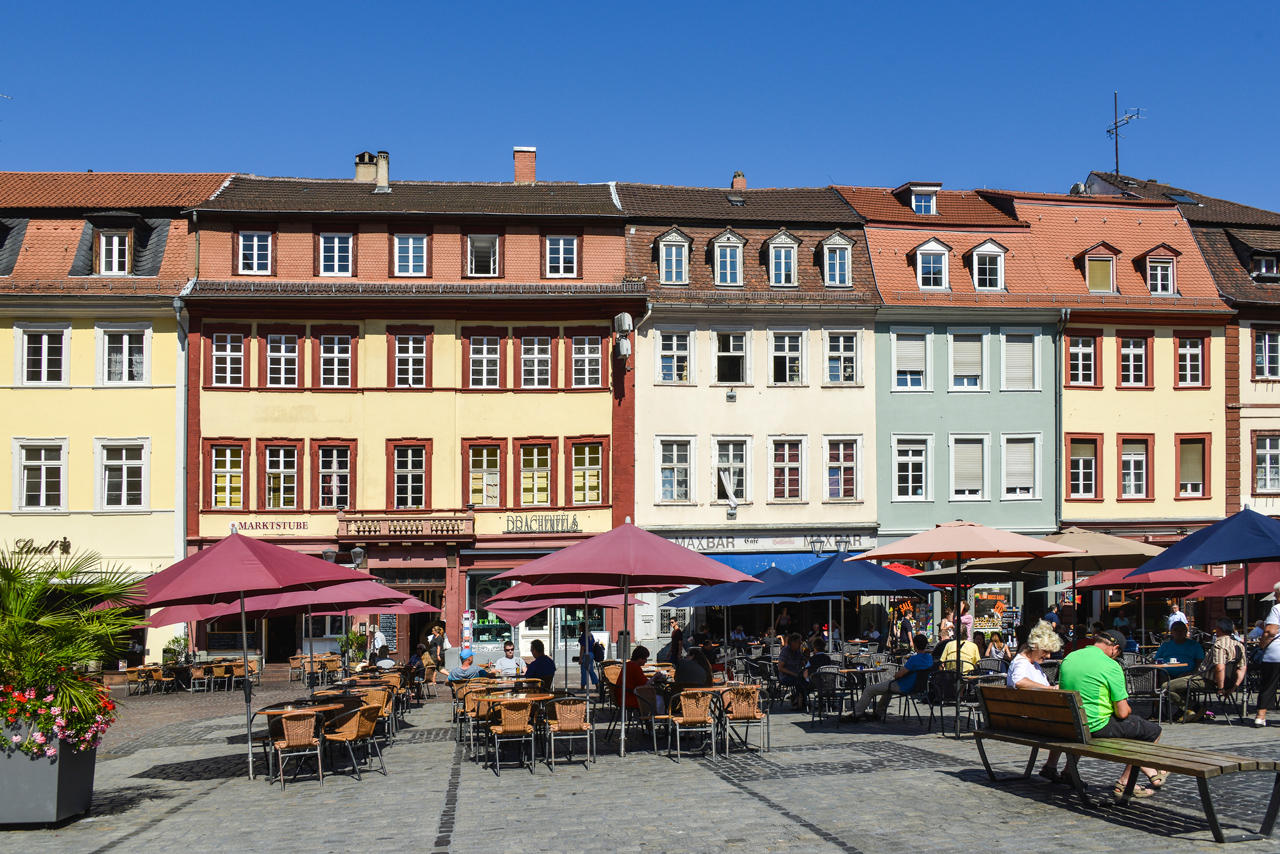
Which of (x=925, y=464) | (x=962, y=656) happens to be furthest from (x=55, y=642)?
(x=925, y=464)

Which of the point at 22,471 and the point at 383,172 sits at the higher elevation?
the point at 383,172

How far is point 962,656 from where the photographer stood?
19.5m

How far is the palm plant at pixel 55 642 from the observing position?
1131 cm

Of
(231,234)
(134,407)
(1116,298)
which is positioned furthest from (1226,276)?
(134,407)

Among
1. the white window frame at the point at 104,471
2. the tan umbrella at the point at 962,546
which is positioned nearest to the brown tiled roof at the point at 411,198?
the white window frame at the point at 104,471

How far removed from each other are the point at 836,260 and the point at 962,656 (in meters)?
19.4

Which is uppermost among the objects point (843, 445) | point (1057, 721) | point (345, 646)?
point (843, 445)

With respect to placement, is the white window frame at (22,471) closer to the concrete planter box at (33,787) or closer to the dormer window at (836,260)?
the dormer window at (836,260)

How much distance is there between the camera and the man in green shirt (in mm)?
11102

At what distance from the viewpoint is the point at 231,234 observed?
35219 mm

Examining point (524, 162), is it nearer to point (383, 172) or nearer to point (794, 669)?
point (383, 172)

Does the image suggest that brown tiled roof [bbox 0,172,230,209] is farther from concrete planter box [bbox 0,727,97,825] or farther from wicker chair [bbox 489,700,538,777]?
concrete planter box [bbox 0,727,97,825]

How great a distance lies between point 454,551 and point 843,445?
35.3 feet

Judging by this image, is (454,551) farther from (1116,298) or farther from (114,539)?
(1116,298)
